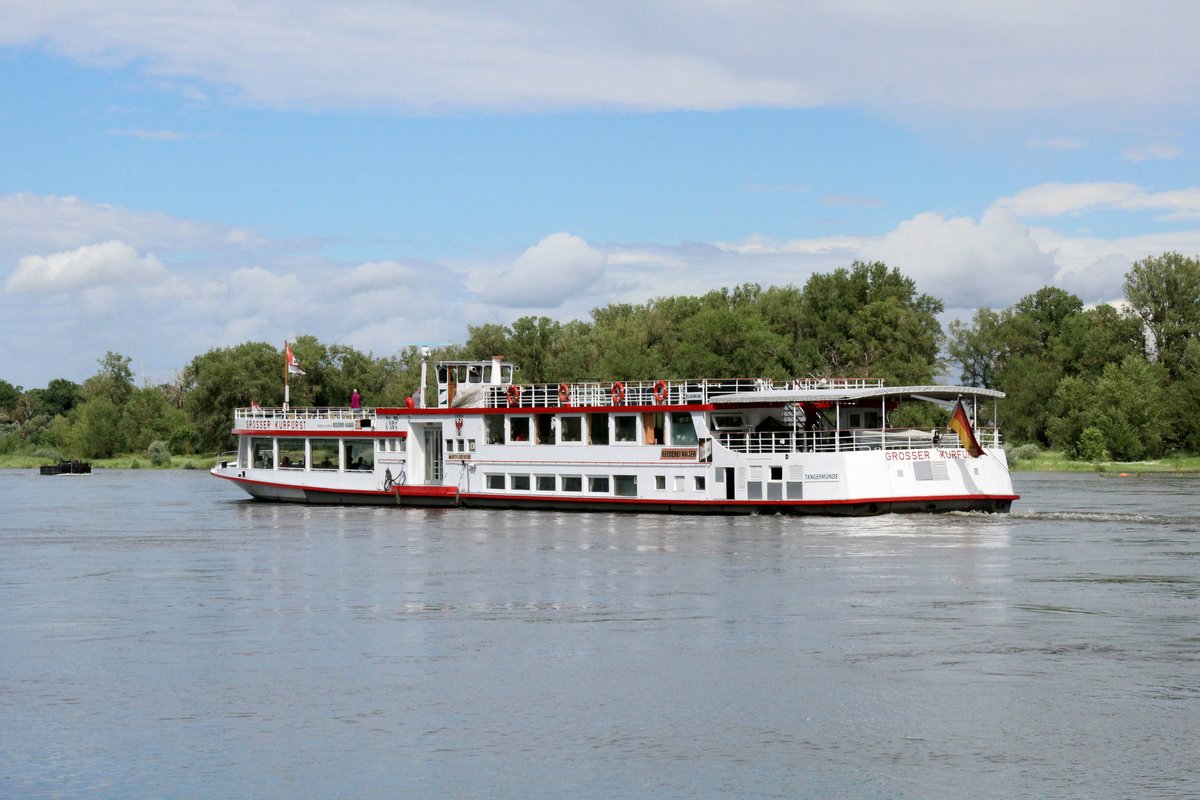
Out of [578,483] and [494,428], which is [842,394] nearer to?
[578,483]

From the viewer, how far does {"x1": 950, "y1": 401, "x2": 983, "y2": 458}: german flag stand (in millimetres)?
55375

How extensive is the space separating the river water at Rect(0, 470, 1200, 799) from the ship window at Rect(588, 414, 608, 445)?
1301 cm

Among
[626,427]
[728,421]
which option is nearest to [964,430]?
[728,421]

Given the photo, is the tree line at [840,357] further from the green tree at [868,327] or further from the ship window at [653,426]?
the ship window at [653,426]

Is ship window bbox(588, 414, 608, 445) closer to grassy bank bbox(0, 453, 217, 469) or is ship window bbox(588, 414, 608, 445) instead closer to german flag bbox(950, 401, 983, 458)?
german flag bbox(950, 401, 983, 458)

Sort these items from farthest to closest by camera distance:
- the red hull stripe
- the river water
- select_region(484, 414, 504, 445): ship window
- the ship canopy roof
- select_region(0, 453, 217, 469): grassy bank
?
select_region(0, 453, 217, 469): grassy bank
select_region(484, 414, 504, 445): ship window
the red hull stripe
the ship canopy roof
the river water

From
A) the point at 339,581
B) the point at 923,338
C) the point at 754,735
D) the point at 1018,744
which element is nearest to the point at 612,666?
the point at 754,735

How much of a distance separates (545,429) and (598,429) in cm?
328

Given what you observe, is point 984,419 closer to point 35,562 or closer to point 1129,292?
point 1129,292

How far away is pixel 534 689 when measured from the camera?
25609mm

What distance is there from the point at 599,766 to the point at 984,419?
107 meters

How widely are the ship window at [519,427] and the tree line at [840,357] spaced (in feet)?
184

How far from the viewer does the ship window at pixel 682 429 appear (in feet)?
199

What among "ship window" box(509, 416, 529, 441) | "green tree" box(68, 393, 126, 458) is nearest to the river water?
"ship window" box(509, 416, 529, 441)
